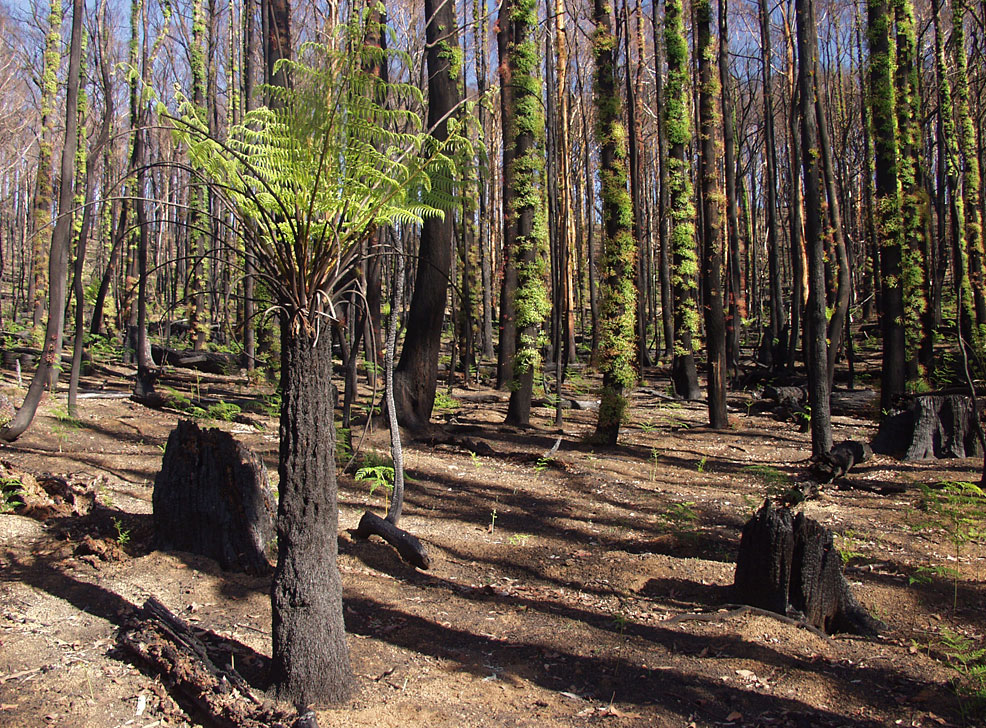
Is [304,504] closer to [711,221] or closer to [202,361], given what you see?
[711,221]

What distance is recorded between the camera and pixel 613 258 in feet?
34.7

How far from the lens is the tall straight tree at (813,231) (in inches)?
336

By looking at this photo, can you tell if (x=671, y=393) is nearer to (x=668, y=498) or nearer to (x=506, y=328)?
(x=506, y=328)

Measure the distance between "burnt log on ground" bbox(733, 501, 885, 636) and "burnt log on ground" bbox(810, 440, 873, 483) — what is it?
Answer: 12.8 feet

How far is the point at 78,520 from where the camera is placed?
5684 mm

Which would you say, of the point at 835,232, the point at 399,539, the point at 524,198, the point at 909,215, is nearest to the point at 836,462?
the point at 835,232

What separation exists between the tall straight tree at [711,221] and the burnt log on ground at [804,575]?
7.42m

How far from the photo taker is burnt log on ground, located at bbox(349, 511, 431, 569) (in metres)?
5.71

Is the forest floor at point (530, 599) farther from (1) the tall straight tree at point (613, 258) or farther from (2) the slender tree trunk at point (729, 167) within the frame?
(2) the slender tree trunk at point (729, 167)

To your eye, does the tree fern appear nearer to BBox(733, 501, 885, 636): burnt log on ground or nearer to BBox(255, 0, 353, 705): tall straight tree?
BBox(255, 0, 353, 705): tall straight tree

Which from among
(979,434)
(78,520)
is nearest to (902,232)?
(979,434)

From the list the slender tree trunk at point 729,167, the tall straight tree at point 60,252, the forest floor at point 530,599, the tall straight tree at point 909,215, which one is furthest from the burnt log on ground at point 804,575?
the slender tree trunk at point 729,167

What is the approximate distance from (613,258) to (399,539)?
20.8 ft

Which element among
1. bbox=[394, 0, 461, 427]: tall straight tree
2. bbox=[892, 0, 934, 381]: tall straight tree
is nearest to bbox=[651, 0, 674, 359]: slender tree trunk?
bbox=[892, 0, 934, 381]: tall straight tree
